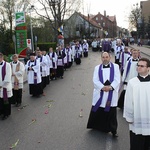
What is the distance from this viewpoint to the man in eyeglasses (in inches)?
152

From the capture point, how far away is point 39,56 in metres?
12.2

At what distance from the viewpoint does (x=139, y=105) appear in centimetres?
395

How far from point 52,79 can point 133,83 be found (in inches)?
453

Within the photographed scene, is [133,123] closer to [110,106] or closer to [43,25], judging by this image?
[110,106]

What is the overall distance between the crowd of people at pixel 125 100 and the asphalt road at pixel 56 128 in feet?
1.17

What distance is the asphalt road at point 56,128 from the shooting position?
214 inches

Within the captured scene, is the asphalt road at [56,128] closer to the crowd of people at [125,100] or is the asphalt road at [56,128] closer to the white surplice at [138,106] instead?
the crowd of people at [125,100]

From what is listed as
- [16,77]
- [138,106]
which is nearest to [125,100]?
[138,106]

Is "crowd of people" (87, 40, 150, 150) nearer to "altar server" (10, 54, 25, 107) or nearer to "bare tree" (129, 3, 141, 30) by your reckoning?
"altar server" (10, 54, 25, 107)

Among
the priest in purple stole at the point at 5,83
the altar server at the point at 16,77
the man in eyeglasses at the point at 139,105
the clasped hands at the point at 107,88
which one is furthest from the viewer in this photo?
the altar server at the point at 16,77

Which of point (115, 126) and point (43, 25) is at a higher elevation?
point (43, 25)

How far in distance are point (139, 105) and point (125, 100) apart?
0.72ft

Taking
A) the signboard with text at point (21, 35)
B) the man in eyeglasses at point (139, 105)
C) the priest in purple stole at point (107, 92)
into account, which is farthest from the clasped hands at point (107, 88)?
the signboard with text at point (21, 35)

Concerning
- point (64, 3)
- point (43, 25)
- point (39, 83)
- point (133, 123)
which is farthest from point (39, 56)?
point (43, 25)
